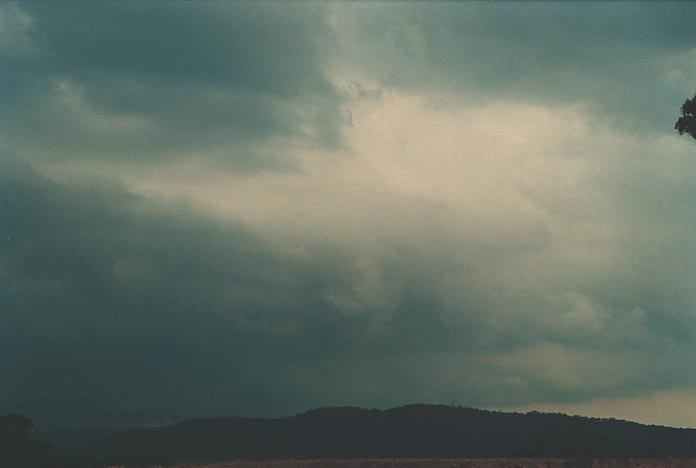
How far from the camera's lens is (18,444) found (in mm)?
102438

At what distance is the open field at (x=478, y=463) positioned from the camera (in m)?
52.9

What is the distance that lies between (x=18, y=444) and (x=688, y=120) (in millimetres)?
82136

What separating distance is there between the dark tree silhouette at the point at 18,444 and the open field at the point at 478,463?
4250 cm

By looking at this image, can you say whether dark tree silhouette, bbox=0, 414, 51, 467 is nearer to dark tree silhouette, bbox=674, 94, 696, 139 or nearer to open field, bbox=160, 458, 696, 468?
open field, bbox=160, 458, 696, 468

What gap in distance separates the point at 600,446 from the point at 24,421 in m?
74.0

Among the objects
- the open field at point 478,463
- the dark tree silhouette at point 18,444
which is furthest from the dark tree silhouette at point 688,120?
the dark tree silhouette at point 18,444

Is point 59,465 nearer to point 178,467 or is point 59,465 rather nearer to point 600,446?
point 178,467

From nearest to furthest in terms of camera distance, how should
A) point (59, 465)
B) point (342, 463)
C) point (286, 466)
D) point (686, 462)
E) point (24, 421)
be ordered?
point (686, 462) → point (286, 466) → point (342, 463) → point (59, 465) → point (24, 421)

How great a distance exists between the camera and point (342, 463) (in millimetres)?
61562

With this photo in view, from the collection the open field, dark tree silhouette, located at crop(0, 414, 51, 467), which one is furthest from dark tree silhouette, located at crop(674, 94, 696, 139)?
dark tree silhouette, located at crop(0, 414, 51, 467)

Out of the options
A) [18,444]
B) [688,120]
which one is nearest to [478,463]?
[688,120]

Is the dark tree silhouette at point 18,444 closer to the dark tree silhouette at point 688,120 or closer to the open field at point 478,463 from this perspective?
the open field at point 478,463

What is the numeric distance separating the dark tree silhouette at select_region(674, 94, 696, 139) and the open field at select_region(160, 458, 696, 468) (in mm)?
21815

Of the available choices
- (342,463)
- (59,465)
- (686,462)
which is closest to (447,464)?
(342,463)
